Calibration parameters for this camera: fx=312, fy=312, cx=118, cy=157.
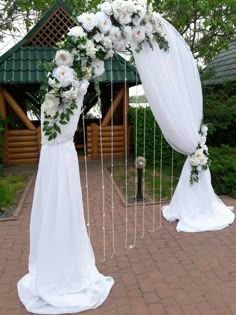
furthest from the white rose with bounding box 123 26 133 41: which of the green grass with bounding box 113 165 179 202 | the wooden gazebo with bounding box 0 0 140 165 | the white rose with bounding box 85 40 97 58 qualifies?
the wooden gazebo with bounding box 0 0 140 165

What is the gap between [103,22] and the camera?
2.89 meters

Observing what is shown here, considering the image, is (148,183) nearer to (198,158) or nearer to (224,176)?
(224,176)

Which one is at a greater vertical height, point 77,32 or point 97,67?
point 77,32

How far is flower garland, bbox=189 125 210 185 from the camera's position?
4.61 meters

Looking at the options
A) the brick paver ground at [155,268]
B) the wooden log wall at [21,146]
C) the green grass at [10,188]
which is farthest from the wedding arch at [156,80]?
the wooden log wall at [21,146]

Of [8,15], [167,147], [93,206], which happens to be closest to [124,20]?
[93,206]

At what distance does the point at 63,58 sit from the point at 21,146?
7095 millimetres

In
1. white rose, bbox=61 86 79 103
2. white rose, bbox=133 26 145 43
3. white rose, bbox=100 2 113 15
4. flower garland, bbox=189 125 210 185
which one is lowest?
flower garland, bbox=189 125 210 185

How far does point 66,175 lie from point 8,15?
40.0ft

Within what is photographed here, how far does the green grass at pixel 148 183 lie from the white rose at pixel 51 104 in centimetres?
360

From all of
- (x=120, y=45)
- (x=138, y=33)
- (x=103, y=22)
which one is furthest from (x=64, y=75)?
(x=138, y=33)

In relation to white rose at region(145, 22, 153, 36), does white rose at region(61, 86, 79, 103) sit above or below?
below

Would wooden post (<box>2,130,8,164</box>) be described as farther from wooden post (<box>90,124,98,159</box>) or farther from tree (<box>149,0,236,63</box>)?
tree (<box>149,0,236,63</box>)

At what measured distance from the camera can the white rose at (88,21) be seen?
110 inches
